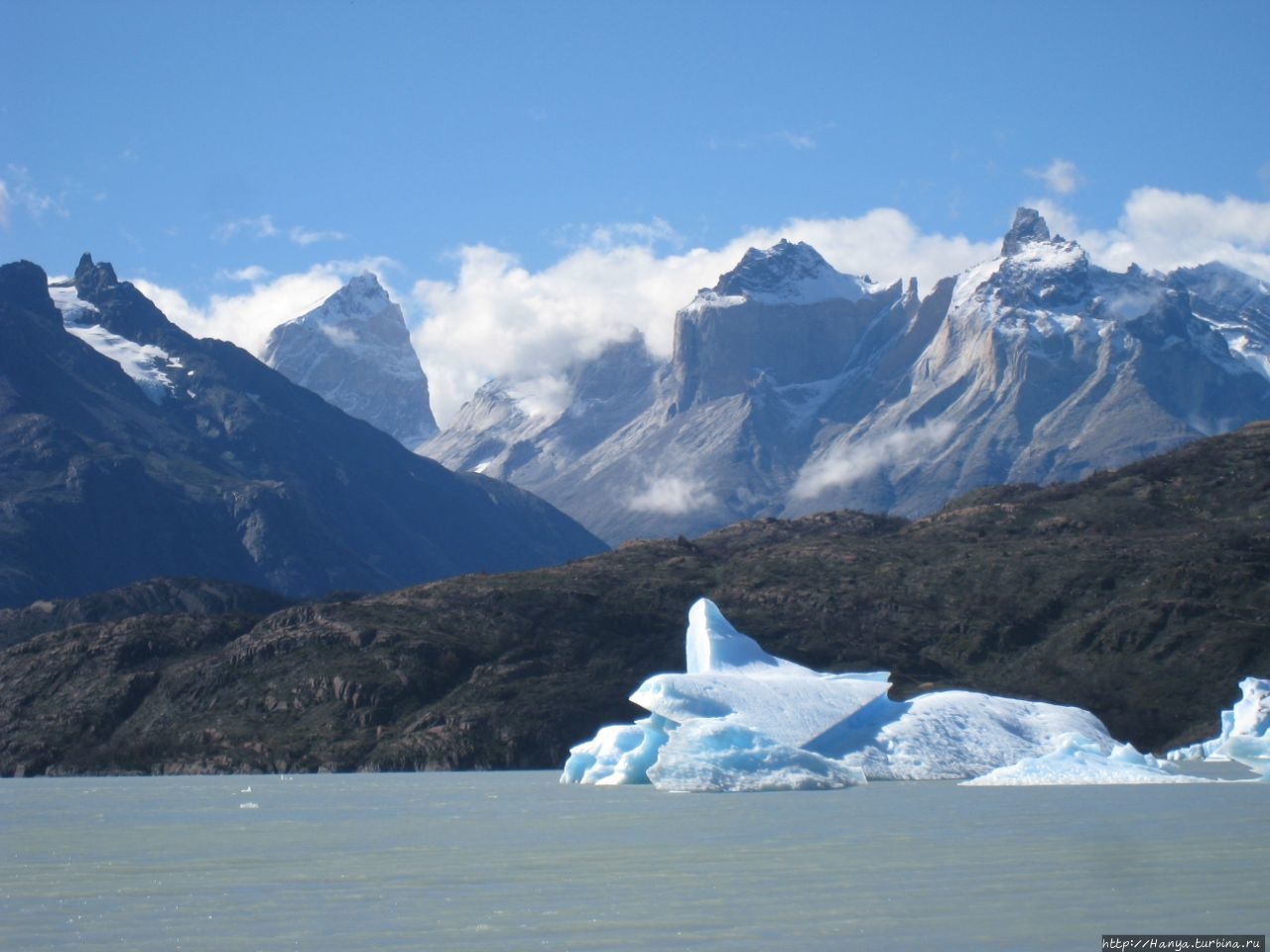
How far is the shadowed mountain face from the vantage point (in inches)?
4843

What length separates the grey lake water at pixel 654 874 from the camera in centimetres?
3028

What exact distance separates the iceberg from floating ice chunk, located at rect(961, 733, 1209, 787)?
26.5ft

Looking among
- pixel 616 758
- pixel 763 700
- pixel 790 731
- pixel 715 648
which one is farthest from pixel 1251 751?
pixel 616 758

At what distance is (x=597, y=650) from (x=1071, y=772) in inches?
2786

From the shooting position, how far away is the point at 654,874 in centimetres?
3962

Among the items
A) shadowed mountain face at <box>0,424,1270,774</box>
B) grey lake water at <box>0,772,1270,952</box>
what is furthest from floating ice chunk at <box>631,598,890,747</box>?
shadowed mountain face at <box>0,424,1270,774</box>

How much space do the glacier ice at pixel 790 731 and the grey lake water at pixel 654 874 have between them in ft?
11.3

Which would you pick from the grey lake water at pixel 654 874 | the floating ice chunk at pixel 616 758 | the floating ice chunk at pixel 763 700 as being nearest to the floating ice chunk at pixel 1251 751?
the grey lake water at pixel 654 874

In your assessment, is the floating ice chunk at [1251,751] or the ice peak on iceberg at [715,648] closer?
Answer: the ice peak on iceberg at [715,648]

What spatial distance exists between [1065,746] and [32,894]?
172 feet

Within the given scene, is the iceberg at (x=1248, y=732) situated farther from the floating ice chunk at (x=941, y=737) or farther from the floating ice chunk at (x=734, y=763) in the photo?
the floating ice chunk at (x=734, y=763)

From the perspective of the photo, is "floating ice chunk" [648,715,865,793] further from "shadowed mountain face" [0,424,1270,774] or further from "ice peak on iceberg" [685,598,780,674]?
"shadowed mountain face" [0,424,1270,774]

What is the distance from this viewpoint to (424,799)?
2968 inches

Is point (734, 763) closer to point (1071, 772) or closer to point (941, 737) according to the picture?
point (941, 737)
